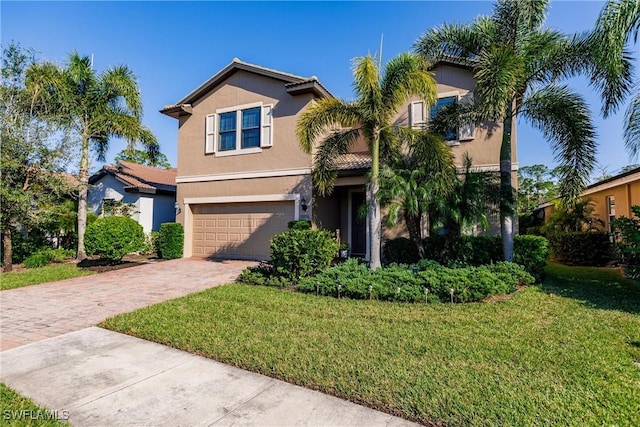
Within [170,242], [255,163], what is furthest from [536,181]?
[170,242]

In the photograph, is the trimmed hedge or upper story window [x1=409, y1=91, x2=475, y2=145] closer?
the trimmed hedge

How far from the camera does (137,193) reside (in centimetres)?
1630

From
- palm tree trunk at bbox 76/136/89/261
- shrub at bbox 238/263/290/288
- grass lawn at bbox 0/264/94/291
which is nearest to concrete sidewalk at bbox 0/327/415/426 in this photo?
shrub at bbox 238/263/290/288

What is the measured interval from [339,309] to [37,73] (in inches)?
556

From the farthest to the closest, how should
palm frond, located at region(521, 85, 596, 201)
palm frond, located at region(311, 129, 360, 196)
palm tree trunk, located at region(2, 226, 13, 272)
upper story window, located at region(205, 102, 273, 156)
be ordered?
upper story window, located at region(205, 102, 273, 156)
palm tree trunk, located at region(2, 226, 13, 272)
palm frond, located at region(311, 129, 360, 196)
palm frond, located at region(521, 85, 596, 201)

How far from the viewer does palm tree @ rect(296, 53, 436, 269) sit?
8578 millimetres

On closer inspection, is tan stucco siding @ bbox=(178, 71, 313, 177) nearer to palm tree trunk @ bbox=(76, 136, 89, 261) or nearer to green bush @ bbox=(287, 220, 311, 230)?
green bush @ bbox=(287, 220, 311, 230)

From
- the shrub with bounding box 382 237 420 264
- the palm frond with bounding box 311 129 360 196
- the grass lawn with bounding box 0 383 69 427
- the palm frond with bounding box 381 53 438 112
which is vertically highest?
the palm frond with bounding box 381 53 438 112

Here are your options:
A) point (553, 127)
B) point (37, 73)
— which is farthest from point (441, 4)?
point (37, 73)

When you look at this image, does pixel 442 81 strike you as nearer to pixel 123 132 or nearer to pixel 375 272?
pixel 375 272

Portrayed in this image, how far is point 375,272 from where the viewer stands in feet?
27.6

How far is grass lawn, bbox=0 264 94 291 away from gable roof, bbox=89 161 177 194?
5196mm

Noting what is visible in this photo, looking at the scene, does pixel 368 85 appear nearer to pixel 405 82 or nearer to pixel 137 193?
pixel 405 82

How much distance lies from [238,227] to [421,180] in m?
8.24
